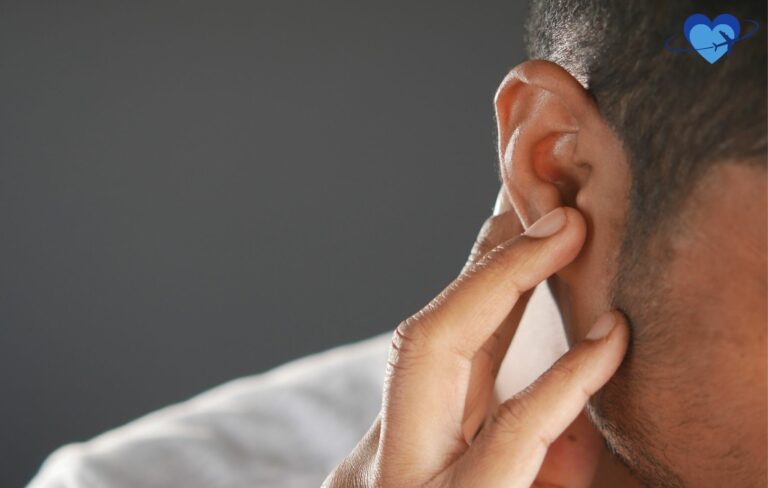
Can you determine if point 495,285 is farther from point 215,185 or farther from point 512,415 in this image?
point 215,185

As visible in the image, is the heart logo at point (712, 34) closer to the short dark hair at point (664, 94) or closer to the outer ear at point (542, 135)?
the short dark hair at point (664, 94)

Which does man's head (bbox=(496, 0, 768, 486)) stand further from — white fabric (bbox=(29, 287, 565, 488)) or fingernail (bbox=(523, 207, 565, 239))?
white fabric (bbox=(29, 287, 565, 488))

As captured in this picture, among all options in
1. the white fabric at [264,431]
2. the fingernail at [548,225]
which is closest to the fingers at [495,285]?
the fingernail at [548,225]

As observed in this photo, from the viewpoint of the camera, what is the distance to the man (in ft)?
3.28

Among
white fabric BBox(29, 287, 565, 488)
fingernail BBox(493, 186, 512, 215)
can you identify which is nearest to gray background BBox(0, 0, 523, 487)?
white fabric BBox(29, 287, 565, 488)

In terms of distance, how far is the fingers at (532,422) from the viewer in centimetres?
109

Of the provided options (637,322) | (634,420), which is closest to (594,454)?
(634,420)

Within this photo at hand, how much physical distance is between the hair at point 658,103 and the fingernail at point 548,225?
66mm

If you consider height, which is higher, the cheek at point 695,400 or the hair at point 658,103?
the hair at point 658,103

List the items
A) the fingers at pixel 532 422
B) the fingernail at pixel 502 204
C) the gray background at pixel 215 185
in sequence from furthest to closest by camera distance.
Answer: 1. the gray background at pixel 215 185
2. the fingernail at pixel 502 204
3. the fingers at pixel 532 422

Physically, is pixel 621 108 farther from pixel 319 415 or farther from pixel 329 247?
pixel 329 247

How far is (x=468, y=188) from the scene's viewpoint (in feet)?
9.72

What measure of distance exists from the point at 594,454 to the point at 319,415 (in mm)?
525

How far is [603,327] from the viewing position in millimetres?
1120
